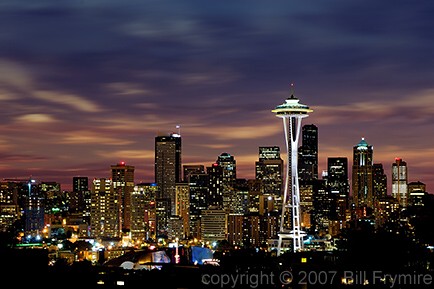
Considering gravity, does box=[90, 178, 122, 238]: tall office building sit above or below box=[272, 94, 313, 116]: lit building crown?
below

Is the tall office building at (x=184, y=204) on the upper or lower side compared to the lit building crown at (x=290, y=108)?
lower

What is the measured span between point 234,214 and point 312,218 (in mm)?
22900

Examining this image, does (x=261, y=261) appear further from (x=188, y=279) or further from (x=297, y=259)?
(x=188, y=279)

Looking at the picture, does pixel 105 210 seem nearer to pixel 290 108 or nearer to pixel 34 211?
pixel 34 211

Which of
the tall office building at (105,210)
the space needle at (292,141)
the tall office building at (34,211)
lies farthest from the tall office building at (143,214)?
the space needle at (292,141)

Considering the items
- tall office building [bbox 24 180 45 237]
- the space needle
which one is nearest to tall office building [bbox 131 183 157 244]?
tall office building [bbox 24 180 45 237]

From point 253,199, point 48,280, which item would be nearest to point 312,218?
point 253,199

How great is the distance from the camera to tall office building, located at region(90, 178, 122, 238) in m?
168

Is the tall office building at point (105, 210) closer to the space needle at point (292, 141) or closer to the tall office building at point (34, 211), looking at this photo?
the tall office building at point (34, 211)

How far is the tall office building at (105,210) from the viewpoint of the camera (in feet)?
551

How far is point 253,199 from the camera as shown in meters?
187

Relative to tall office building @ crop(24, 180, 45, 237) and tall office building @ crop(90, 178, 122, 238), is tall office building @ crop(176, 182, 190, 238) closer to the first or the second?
tall office building @ crop(90, 178, 122, 238)

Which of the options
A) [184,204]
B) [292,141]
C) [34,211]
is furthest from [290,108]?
[184,204]

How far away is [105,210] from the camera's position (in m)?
171
